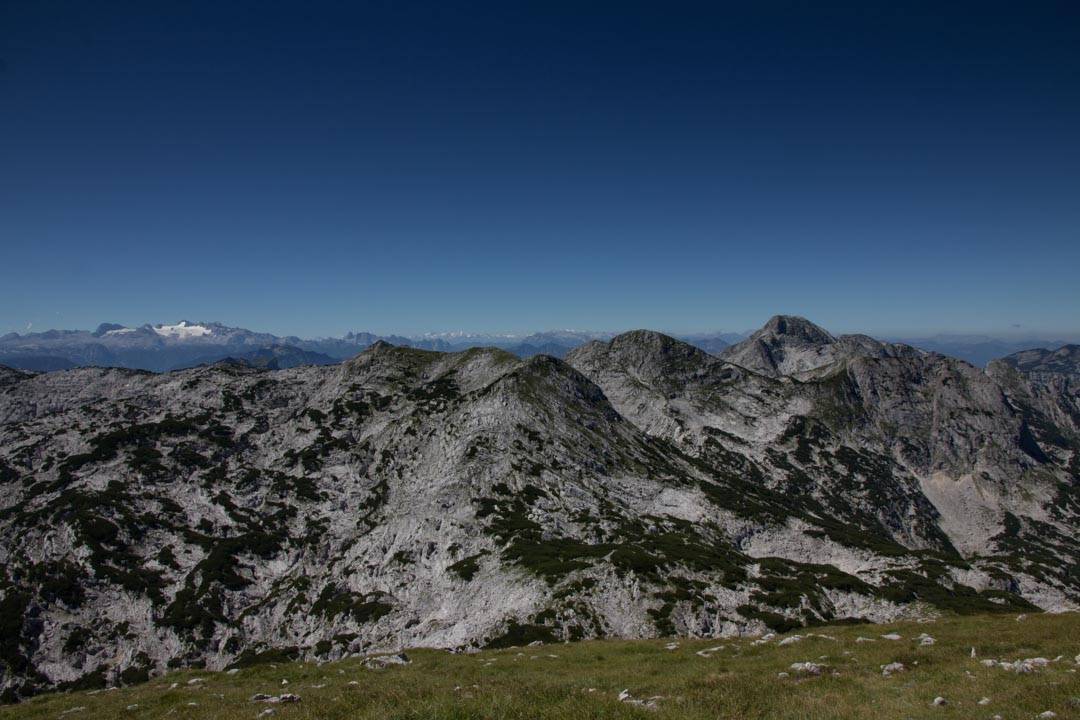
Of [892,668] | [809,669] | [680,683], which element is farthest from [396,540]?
[892,668]

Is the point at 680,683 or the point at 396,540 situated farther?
the point at 396,540

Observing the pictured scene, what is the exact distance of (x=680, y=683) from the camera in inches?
771

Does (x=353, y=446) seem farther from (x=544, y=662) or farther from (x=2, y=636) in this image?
(x=544, y=662)

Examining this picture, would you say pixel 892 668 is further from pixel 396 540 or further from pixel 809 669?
pixel 396 540

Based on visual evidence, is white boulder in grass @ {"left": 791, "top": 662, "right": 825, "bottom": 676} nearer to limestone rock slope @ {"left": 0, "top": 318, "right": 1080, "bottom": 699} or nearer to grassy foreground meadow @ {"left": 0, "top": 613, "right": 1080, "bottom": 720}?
grassy foreground meadow @ {"left": 0, "top": 613, "right": 1080, "bottom": 720}

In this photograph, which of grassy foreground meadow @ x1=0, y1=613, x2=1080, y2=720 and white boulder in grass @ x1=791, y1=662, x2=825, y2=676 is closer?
grassy foreground meadow @ x1=0, y1=613, x2=1080, y2=720

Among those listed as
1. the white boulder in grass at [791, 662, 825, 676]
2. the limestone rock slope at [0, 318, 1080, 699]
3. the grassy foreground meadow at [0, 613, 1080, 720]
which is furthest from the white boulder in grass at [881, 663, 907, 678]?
the limestone rock slope at [0, 318, 1080, 699]

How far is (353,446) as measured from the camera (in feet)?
445

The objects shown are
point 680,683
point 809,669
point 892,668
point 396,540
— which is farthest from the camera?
point 396,540

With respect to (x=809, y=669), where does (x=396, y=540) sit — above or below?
below

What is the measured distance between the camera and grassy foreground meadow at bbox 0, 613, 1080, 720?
1373 centimetres

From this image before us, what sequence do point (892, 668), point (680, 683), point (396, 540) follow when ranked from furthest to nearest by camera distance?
point (396, 540)
point (892, 668)
point (680, 683)

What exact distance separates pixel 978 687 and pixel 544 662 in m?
22.4

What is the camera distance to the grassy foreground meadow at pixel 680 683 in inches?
541
